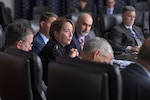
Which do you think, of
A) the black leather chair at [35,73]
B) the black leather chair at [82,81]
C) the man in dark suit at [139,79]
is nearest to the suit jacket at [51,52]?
the black leather chair at [35,73]

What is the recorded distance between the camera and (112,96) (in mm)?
1572

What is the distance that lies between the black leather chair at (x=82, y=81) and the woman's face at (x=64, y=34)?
115 centimetres

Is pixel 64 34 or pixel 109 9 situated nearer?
pixel 64 34

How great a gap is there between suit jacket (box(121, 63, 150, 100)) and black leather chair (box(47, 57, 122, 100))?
0.57 ft

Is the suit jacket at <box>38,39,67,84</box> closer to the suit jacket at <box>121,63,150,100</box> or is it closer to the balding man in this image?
the balding man

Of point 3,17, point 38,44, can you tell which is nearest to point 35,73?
point 38,44

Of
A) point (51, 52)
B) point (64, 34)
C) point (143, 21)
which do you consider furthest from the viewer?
point (143, 21)

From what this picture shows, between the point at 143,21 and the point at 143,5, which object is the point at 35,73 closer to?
the point at 143,21

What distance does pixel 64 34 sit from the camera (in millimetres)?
3008

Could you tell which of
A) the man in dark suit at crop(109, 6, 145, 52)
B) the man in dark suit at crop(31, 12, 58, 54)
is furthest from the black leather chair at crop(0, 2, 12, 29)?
the man in dark suit at crop(31, 12, 58, 54)

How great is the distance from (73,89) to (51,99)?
0.21 metres

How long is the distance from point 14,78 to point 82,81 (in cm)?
55

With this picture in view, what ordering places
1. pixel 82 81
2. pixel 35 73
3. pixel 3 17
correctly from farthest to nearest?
pixel 3 17 → pixel 35 73 → pixel 82 81

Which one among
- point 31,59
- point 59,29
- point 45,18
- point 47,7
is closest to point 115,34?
point 45,18
